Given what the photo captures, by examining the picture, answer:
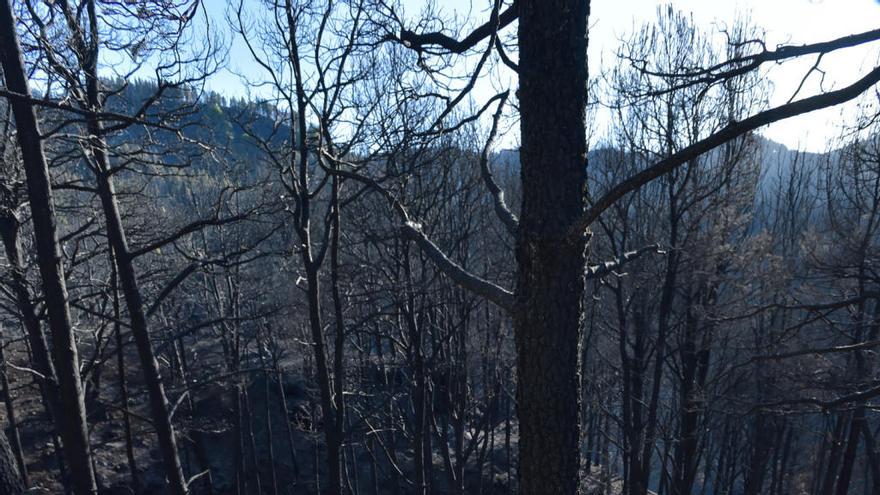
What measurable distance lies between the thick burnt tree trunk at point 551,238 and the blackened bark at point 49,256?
429cm

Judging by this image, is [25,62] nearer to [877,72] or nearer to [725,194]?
[877,72]

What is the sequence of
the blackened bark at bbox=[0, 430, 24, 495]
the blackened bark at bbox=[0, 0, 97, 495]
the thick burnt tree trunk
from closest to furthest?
1. the thick burnt tree trunk
2. the blackened bark at bbox=[0, 430, 24, 495]
3. the blackened bark at bbox=[0, 0, 97, 495]

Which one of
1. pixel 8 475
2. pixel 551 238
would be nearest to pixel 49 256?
pixel 8 475

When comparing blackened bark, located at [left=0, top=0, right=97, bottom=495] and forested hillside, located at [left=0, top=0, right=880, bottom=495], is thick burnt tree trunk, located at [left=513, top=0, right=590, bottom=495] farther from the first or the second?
blackened bark, located at [left=0, top=0, right=97, bottom=495]

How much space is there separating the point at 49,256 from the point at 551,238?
4.66 meters

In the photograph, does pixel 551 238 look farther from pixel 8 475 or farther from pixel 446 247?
pixel 446 247

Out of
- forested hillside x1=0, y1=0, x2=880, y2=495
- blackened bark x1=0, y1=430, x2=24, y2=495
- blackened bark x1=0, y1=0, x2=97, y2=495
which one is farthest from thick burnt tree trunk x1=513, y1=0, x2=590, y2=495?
blackened bark x1=0, y1=0, x2=97, y2=495

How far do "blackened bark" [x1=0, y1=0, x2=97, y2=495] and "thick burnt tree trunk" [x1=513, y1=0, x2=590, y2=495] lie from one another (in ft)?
14.1

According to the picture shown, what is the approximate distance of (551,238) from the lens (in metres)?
2.04

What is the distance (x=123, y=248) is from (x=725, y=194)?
9.89 m

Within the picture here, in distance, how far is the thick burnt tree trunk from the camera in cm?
204

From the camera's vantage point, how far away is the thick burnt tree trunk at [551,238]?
204 cm

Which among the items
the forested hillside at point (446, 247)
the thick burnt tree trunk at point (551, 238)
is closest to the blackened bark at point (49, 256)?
the forested hillside at point (446, 247)

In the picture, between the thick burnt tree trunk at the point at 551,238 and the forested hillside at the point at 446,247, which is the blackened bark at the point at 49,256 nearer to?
the forested hillside at the point at 446,247
